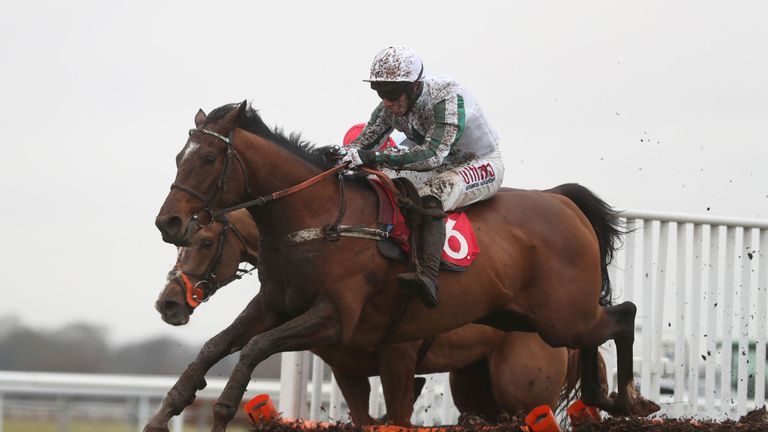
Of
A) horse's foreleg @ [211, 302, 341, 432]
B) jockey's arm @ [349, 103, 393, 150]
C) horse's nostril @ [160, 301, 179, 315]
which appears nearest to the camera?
horse's foreleg @ [211, 302, 341, 432]

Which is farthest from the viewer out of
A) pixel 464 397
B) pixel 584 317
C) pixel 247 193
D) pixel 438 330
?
pixel 464 397

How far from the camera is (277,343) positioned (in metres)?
5.40

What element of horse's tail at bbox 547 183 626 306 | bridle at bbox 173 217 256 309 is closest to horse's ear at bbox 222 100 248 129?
bridle at bbox 173 217 256 309

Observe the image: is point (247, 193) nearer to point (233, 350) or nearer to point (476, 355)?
point (233, 350)

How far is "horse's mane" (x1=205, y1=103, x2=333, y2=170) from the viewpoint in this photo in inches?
222

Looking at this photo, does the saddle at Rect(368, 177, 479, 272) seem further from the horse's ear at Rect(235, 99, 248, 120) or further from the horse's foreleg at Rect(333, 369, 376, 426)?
the horse's foreleg at Rect(333, 369, 376, 426)

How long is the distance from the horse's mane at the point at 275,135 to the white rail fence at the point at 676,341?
200 cm

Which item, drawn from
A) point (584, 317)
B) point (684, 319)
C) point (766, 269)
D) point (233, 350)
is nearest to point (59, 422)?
point (233, 350)

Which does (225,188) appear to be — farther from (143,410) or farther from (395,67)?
(143,410)

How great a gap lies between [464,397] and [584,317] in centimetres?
134

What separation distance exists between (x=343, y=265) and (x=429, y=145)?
74cm

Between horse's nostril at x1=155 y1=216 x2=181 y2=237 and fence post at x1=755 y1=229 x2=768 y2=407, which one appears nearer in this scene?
horse's nostril at x1=155 y1=216 x2=181 y2=237

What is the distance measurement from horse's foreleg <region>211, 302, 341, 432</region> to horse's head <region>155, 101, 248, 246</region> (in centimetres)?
55

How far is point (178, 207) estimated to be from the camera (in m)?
5.29
